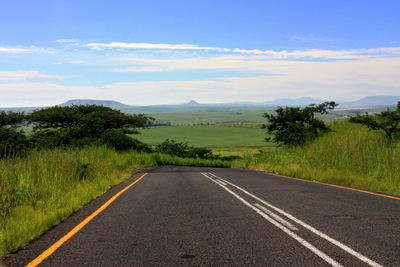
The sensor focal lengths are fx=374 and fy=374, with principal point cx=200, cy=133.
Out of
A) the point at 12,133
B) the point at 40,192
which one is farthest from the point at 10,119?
the point at 40,192

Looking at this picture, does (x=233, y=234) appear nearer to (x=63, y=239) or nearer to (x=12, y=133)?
(x=63, y=239)

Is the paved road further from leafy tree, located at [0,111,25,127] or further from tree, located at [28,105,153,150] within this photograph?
leafy tree, located at [0,111,25,127]

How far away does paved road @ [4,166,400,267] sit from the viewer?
4.80 m

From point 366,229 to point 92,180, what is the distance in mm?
10300

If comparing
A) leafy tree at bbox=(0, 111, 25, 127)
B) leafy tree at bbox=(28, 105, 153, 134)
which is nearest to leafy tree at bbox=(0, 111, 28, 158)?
leafy tree at bbox=(0, 111, 25, 127)

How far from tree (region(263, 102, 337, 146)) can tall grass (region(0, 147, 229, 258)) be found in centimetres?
2064

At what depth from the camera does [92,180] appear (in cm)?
1398

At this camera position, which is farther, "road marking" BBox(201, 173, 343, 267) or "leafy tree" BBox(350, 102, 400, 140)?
"leafy tree" BBox(350, 102, 400, 140)

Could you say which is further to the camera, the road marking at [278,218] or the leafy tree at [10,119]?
the leafy tree at [10,119]

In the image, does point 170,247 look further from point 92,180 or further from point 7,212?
point 92,180

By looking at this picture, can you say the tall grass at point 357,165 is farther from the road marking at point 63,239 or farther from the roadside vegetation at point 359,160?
the road marking at point 63,239

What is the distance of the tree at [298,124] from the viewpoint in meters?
31.4

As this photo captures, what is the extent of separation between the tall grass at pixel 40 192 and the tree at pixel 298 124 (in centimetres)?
2064

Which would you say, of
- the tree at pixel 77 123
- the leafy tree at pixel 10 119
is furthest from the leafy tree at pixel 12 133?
the tree at pixel 77 123
